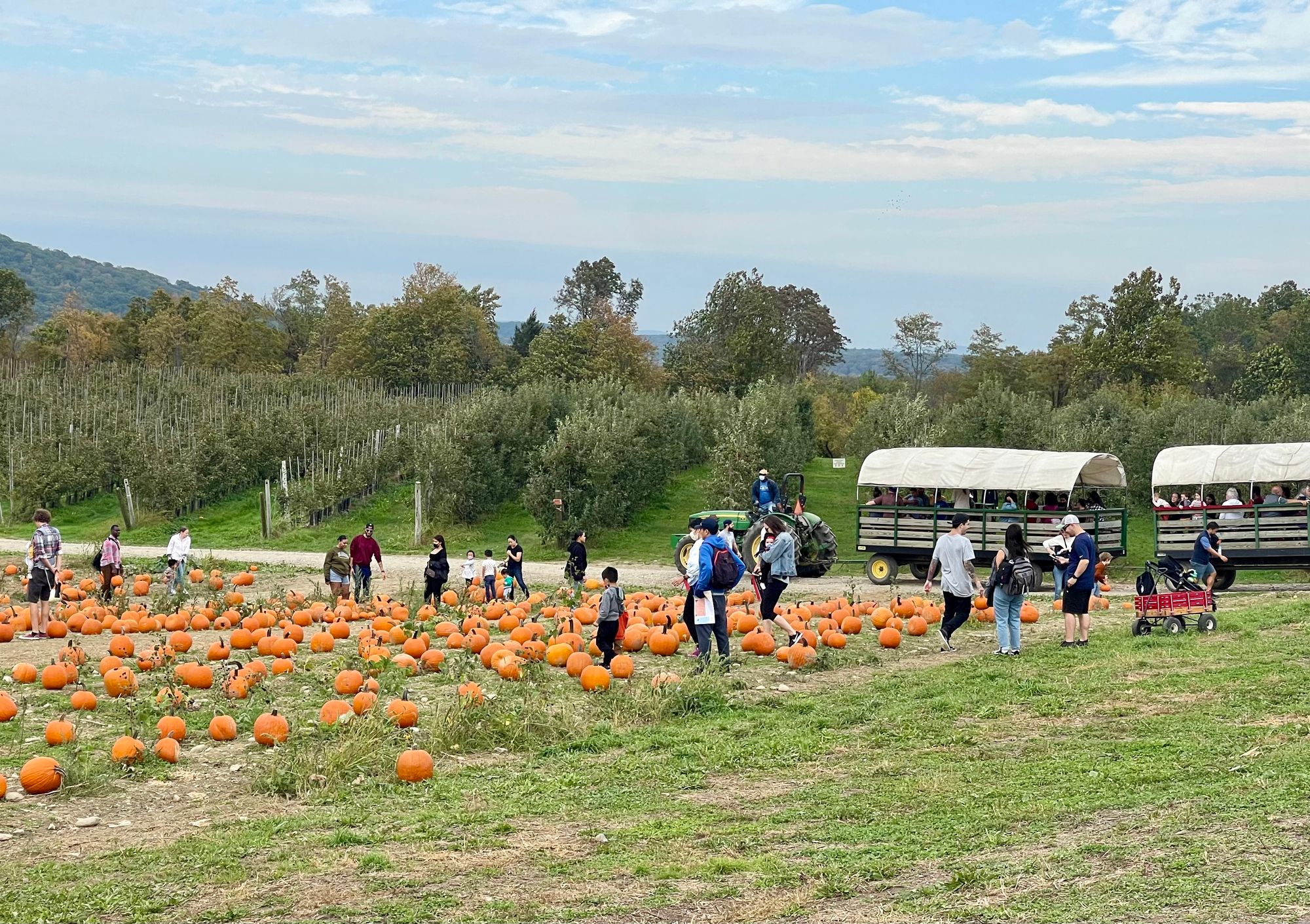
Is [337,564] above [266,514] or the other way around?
the other way around

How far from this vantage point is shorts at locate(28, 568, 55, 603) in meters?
18.5

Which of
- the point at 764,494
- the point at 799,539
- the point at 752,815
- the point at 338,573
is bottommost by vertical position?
the point at 752,815

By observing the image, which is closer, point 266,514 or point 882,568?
point 882,568

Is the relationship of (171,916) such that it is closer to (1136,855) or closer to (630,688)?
(1136,855)

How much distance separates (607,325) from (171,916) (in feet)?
246

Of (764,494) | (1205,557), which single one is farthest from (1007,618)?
(764,494)

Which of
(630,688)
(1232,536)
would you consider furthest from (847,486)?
(630,688)

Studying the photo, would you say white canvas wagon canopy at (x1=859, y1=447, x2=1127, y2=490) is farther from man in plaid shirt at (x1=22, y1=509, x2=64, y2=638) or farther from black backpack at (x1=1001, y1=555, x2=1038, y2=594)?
man in plaid shirt at (x1=22, y1=509, x2=64, y2=638)

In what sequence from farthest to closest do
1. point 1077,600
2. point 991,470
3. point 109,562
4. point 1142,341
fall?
1. point 1142,341
2. point 991,470
3. point 109,562
4. point 1077,600

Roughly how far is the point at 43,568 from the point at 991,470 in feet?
55.4

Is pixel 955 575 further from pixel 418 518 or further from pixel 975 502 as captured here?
pixel 418 518

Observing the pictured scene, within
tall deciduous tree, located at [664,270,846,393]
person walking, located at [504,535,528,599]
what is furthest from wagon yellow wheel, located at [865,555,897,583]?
tall deciduous tree, located at [664,270,846,393]

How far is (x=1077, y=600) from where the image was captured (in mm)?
16188

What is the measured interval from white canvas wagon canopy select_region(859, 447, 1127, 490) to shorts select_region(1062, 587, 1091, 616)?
9017 mm
